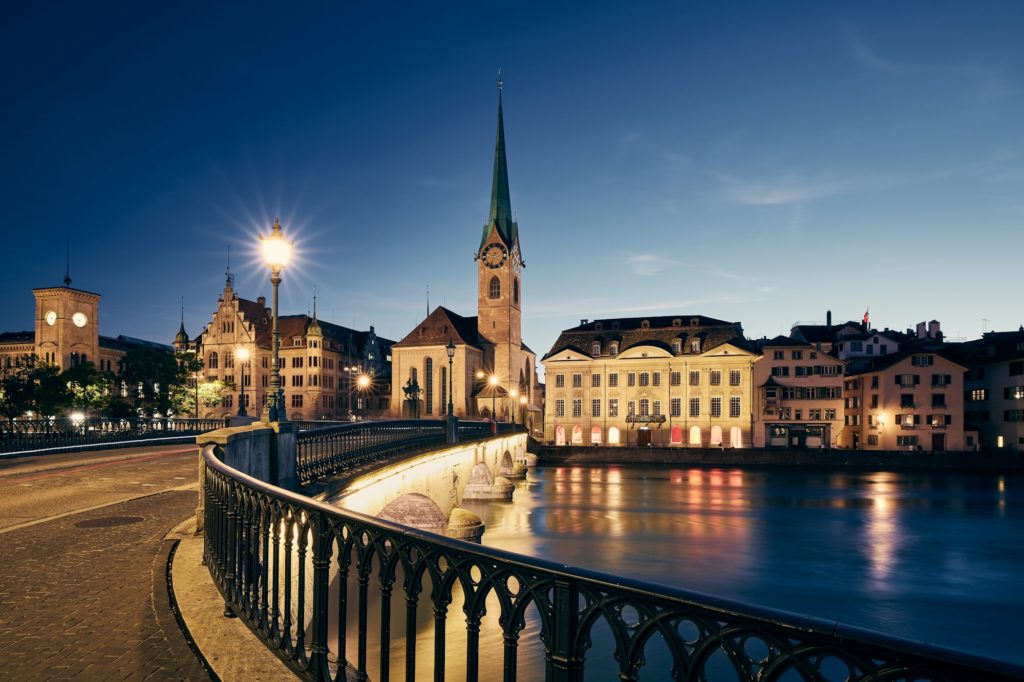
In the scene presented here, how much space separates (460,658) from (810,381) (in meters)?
62.3

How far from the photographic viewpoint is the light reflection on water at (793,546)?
2311cm

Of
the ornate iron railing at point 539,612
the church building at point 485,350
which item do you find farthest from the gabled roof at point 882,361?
the ornate iron railing at point 539,612

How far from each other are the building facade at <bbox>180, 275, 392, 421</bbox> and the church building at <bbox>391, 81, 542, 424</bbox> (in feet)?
36.4

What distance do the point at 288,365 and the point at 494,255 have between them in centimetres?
3332

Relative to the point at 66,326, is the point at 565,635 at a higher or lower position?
lower

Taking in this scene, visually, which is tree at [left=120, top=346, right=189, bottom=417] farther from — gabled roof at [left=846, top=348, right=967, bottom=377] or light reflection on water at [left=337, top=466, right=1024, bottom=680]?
gabled roof at [left=846, top=348, right=967, bottom=377]

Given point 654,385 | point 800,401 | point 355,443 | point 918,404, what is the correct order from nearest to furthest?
point 355,443
point 918,404
point 800,401
point 654,385

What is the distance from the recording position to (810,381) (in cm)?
7081

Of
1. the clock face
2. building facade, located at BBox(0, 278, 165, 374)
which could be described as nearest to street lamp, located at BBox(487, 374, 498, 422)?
the clock face

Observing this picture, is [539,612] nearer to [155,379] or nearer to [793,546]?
[793,546]

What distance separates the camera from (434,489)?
25891mm

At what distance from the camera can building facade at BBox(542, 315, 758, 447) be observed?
70688mm

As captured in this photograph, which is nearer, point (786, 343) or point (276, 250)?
point (276, 250)

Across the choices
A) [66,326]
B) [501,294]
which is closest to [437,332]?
[501,294]
